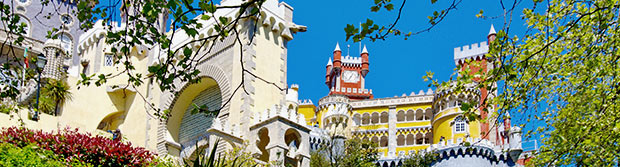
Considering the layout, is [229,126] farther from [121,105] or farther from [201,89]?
[121,105]

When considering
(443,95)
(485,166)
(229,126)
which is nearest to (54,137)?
(229,126)

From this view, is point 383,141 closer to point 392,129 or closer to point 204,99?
point 392,129

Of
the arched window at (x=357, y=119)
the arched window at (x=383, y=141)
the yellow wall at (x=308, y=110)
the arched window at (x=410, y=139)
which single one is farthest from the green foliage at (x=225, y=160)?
the yellow wall at (x=308, y=110)

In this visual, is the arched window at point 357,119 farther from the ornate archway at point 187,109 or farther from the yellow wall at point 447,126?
the ornate archway at point 187,109

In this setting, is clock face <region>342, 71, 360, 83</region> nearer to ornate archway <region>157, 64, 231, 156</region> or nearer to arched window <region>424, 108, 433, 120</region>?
arched window <region>424, 108, 433, 120</region>

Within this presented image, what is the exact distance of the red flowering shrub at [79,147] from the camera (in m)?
18.4

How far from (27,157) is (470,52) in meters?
51.5

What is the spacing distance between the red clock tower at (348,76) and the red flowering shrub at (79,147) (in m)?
57.7

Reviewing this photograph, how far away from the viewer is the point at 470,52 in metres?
63.2

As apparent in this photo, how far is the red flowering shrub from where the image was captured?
60.5ft

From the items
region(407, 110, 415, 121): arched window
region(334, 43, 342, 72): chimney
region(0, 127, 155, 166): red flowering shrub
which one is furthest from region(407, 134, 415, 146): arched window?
region(0, 127, 155, 166): red flowering shrub

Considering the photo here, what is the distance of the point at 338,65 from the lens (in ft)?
263

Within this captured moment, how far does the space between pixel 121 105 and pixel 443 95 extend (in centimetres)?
3225

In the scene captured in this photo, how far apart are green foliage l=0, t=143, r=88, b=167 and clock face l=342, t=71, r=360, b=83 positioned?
62565 millimetres
